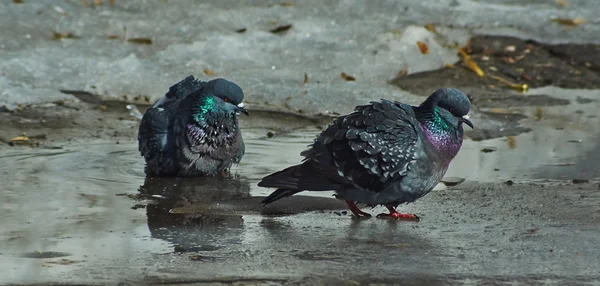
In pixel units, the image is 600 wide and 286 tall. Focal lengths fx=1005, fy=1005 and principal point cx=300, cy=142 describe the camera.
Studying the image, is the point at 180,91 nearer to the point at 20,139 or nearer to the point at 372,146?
the point at 20,139

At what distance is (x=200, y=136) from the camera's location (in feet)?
22.2

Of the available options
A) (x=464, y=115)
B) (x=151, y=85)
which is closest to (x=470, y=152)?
(x=464, y=115)

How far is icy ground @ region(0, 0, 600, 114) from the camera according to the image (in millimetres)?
8773

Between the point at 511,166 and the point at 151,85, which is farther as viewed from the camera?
the point at 151,85

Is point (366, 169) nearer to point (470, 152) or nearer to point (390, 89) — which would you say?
point (470, 152)

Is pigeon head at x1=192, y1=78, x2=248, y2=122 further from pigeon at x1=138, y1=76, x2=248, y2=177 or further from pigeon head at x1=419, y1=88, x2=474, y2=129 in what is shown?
pigeon head at x1=419, y1=88, x2=474, y2=129

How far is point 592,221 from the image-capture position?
5.46 meters

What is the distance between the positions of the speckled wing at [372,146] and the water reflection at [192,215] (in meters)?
0.67

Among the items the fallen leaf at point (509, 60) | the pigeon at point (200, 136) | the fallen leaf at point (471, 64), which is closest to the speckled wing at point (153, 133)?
the pigeon at point (200, 136)

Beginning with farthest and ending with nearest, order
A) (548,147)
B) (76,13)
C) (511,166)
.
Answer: (76,13)
(548,147)
(511,166)

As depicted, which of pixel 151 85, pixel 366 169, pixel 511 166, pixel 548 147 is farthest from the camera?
pixel 151 85

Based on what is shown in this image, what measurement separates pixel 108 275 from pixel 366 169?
177cm

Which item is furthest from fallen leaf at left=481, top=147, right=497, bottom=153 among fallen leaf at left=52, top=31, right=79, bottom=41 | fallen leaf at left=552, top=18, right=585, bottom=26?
fallen leaf at left=52, top=31, right=79, bottom=41

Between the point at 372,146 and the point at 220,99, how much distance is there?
1439 mm
